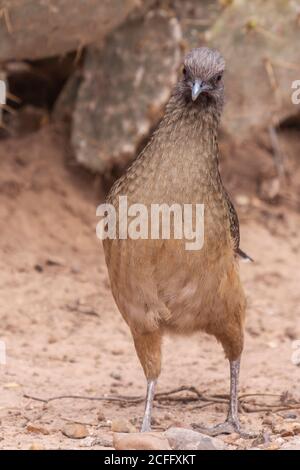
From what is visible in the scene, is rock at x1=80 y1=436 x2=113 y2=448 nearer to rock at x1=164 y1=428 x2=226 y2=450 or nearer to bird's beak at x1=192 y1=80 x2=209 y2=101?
rock at x1=164 y1=428 x2=226 y2=450

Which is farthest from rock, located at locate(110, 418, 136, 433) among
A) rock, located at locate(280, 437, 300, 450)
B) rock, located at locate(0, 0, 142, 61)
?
rock, located at locate(0, 0, 142, 61)

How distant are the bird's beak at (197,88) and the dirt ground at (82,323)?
1.45 meters

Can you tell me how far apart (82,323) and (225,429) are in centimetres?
230

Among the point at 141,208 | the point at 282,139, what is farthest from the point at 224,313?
the point at 282,139

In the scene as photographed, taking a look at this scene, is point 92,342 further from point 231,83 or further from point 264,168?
point 264,168

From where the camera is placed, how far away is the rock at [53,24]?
6875 millimetres

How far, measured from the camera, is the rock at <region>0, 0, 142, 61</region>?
271 inches

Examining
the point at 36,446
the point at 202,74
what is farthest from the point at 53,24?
the point at 36,446

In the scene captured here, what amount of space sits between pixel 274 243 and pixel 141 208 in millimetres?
3936

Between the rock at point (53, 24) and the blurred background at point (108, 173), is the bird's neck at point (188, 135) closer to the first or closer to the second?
the blurred background at point (108, 173)

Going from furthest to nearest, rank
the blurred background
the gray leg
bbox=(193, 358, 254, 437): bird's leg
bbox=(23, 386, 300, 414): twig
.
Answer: the blurred background < bbox=(23, 386, 300, 414): twig < the gray leg < bbox=(193, 358, 254, 437): bird's leg

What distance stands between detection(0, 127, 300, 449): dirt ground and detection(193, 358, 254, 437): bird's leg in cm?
12

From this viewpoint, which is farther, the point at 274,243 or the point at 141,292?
the point at 274,243

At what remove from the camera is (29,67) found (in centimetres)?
877
